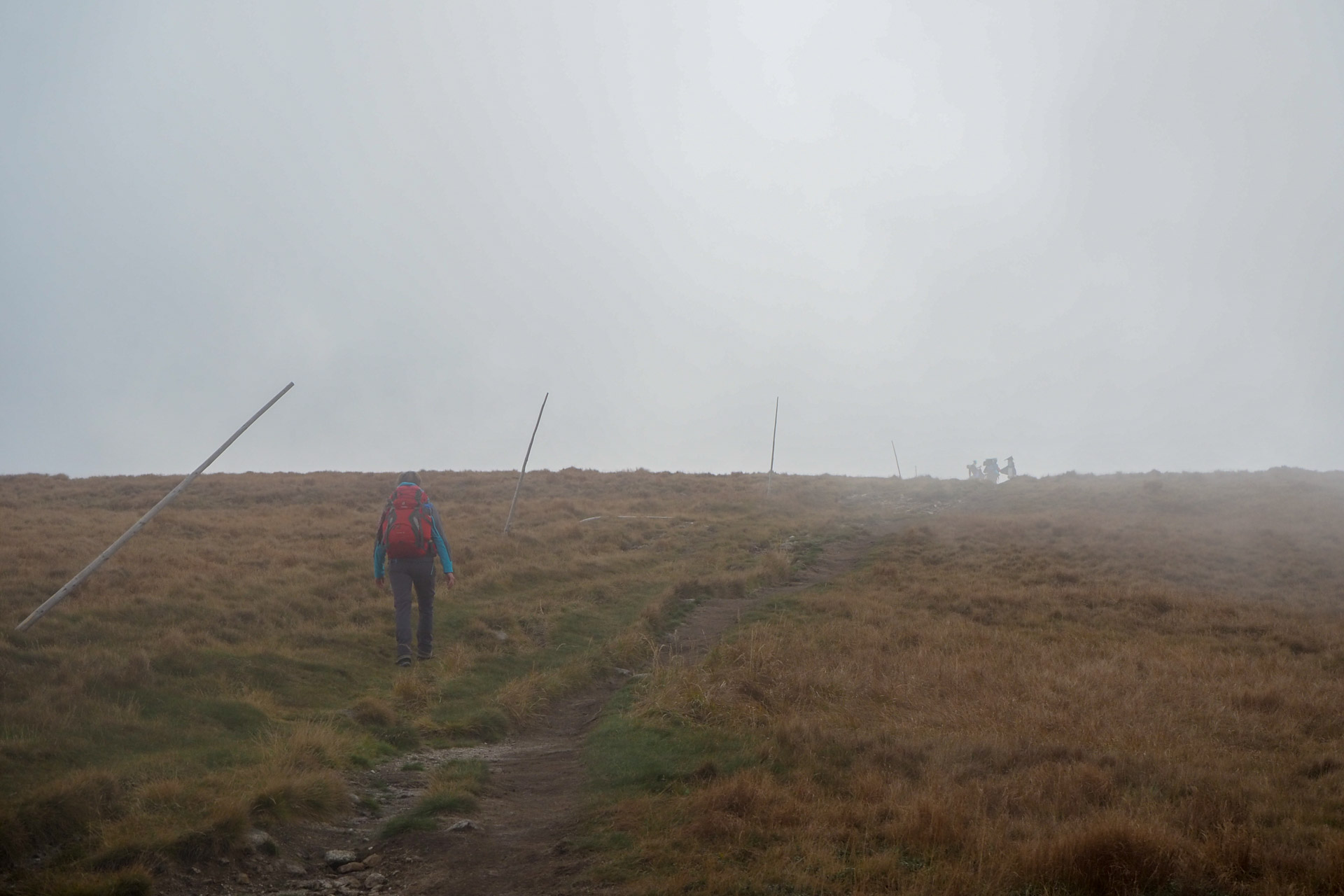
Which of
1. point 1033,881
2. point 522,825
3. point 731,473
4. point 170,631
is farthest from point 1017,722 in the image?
point 731,473

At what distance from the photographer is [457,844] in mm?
6488

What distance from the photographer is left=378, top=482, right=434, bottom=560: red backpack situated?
12695mm

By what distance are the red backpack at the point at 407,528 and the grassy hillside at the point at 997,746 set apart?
4025mm

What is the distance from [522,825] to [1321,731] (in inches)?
323

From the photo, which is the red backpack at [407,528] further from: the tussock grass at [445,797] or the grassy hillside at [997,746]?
the tussock grass at [445,797]

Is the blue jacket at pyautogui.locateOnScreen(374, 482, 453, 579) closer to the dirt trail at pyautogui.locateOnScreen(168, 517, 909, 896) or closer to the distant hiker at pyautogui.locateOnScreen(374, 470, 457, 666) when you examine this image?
the distant hiker at pyautogui.locateOnScreen(374, 470, 457, 666)

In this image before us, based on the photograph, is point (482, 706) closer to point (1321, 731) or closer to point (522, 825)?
point (522, 825)

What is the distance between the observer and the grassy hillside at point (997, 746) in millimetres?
5430

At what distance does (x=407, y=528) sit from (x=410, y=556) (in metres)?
0.42

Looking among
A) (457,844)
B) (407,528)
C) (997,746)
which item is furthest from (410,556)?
(997,746)

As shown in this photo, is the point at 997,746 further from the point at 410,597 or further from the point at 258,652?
the point at 258,652

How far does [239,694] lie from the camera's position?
977cm

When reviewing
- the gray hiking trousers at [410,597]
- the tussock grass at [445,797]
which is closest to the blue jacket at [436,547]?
the gray hiking trousers at [410,597]

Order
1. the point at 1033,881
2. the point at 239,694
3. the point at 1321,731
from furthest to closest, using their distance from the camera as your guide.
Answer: the point at 239,694 < the point at 1321,731 < the point at 1033,881
